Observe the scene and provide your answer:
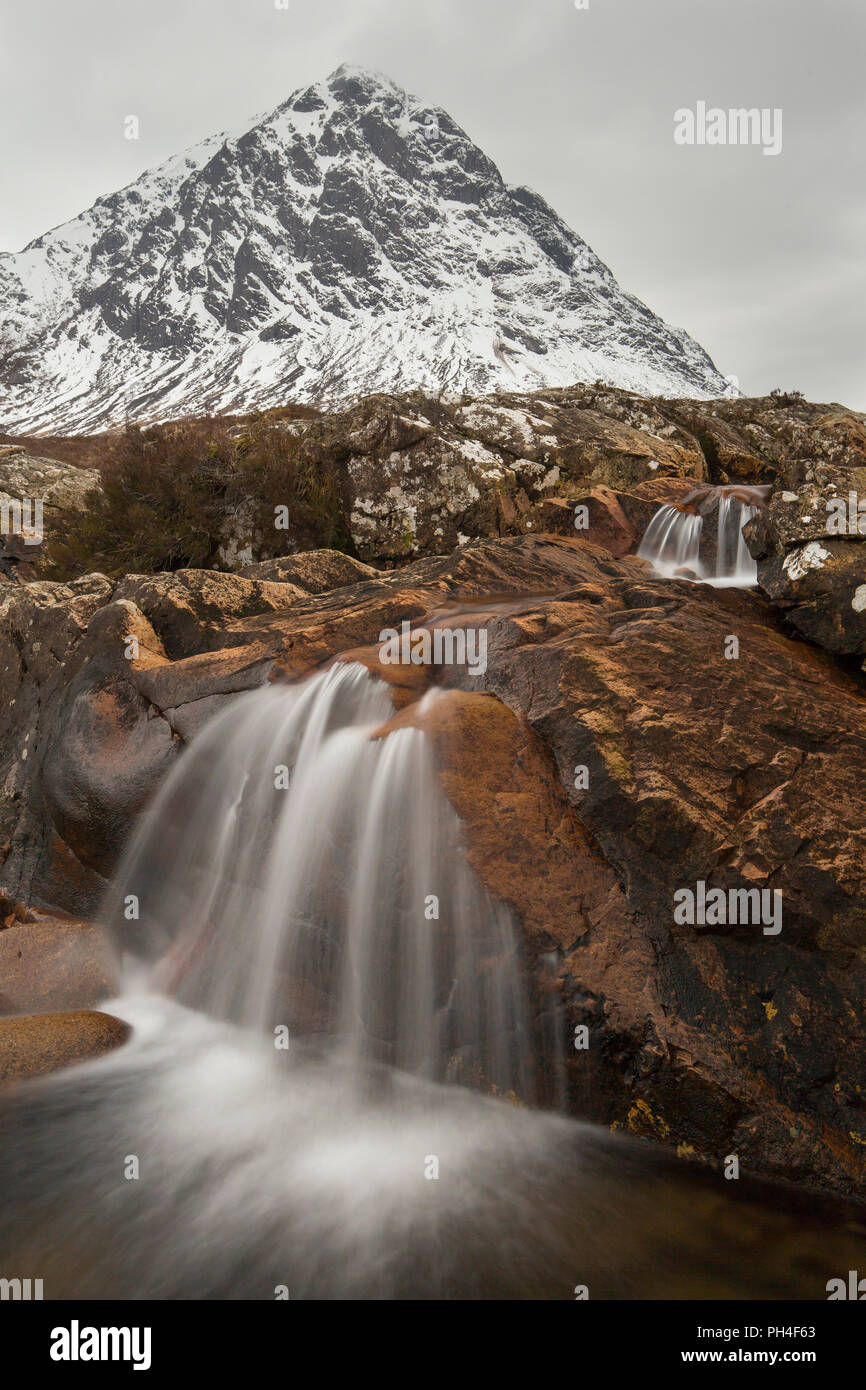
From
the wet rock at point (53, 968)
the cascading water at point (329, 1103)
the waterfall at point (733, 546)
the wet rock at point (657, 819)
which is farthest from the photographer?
the waterfall at point (733, 546)

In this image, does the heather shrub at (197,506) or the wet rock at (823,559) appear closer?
the wet rock at (823,559)

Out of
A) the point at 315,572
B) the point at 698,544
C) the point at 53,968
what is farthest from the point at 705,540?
the point at 53,968

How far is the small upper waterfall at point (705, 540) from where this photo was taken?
1291 centimetres

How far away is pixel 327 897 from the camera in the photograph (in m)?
6.26

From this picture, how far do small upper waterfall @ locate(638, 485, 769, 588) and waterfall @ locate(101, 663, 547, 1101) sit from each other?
27.2 feet

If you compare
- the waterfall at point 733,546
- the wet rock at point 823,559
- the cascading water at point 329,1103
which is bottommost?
the cascading water at point 329,1103

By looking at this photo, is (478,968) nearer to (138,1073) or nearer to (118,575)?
(138,1073)

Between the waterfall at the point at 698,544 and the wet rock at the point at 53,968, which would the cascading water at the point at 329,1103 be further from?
the waterfall at the point at 698,544

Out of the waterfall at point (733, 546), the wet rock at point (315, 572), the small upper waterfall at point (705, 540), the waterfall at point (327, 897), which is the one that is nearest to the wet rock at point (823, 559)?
the waterfall at point (327, 897)

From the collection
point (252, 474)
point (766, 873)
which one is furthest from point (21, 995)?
point (252, 474)

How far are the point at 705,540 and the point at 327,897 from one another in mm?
10601

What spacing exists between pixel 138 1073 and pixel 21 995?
1851 millimetres
